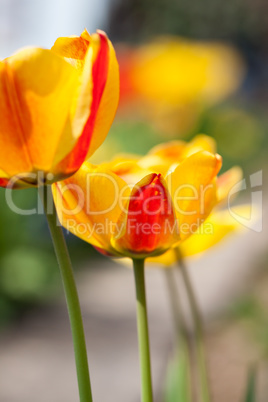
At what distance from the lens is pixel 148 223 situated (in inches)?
12.9

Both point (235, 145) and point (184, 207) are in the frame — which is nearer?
point (184, 207)

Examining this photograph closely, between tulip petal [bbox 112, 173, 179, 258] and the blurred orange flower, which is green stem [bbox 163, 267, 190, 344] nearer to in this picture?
tulip petal [bbox 112, 173, 179, 258]

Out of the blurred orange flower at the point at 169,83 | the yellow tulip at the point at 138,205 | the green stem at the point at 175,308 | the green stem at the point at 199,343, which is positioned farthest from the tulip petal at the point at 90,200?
the blurred orange flower at the point at 169,83

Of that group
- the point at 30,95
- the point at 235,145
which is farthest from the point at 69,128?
the point at 235,145

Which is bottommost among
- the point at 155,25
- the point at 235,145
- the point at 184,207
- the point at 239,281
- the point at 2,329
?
the point at 2,329

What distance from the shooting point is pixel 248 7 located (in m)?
6.20

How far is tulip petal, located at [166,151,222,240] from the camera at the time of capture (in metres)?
0.32

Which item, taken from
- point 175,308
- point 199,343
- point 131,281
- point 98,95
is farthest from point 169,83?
point 98,95

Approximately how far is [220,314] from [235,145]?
1690mm

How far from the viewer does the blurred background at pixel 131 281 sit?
170 centimetres

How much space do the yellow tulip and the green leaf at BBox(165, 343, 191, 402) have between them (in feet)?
0.68

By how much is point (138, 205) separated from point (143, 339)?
0.24ft

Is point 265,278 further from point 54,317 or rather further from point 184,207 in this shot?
point 184,207

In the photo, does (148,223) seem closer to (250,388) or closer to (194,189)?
(194,189)
